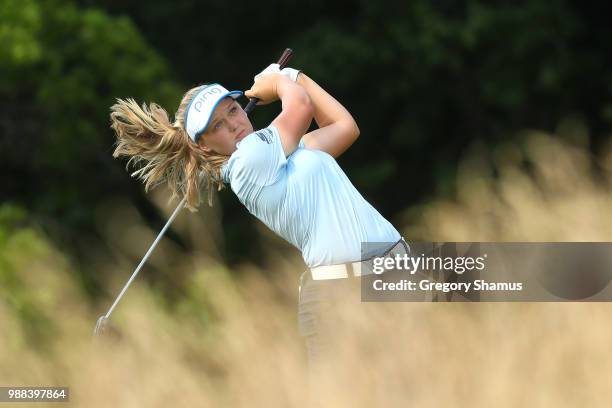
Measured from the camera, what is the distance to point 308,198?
3.94 meters

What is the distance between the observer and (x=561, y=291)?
4.26m

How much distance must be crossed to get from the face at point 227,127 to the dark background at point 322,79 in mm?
6999

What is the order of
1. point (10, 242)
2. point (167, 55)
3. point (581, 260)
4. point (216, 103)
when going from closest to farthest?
point (216, 103)
point (581, 260)
point (10, 242)
point (167, 55)

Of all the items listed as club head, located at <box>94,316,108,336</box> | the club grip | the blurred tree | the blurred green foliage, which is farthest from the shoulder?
the blurred tree

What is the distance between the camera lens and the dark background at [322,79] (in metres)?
12.2

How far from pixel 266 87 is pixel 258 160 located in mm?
448

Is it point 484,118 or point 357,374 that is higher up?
point 484,118

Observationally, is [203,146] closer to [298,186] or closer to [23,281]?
[298,186]

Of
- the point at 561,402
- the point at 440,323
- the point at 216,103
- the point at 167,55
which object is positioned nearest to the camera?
the point at 561,402

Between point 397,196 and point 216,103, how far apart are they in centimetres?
1178

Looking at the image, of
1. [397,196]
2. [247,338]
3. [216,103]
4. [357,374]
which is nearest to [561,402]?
[357,374]

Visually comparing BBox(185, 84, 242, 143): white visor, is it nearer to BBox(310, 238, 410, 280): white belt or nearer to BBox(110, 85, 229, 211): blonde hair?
BBox(110, 85, 229, 211): blonde hair

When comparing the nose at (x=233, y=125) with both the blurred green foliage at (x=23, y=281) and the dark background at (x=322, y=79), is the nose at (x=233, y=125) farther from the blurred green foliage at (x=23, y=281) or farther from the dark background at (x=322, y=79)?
the dark background at (x=322, y=79)

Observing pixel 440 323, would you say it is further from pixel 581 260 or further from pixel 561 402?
pixel 581 260
